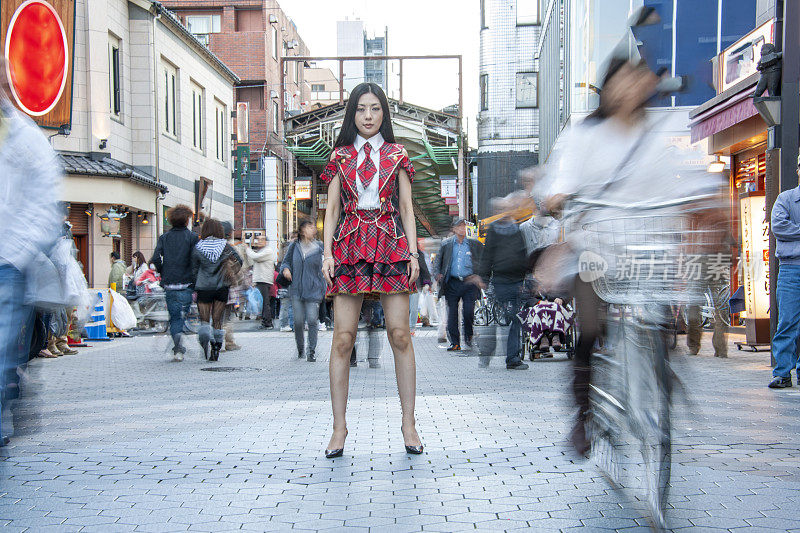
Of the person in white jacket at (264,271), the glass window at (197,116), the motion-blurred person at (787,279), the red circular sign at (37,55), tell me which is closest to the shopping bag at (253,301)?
the person in white jacket at (264,271)

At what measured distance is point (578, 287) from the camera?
11.7 ft

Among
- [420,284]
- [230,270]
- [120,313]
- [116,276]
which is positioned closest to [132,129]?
[116,276]

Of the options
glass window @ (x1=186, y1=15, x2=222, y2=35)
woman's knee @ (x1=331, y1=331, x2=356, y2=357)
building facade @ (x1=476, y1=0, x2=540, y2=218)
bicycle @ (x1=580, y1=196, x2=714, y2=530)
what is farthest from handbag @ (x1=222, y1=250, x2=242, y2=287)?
building facade @ (x1=476, y1=0, x2=540, y2=218)

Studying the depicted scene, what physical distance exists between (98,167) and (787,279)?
58.5 ft

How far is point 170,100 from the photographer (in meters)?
26.4

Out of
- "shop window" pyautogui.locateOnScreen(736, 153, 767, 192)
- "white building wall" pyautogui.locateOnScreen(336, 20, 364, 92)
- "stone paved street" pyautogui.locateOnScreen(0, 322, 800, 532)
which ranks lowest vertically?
"stone paved street" pyautogui.locateOnScreen(0, 322, 800, 532)

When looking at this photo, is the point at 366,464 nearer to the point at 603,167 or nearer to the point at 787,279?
the point at 603,167

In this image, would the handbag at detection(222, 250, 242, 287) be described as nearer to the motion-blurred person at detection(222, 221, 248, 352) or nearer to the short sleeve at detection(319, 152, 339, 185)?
the motion-blurred person at detection(222, 221, 248, 352)

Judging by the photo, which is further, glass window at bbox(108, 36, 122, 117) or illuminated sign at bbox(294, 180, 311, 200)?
illuminated sign at bbox(294, 180, 311, 200)

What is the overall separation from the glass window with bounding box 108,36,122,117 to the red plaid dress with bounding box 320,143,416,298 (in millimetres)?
20245

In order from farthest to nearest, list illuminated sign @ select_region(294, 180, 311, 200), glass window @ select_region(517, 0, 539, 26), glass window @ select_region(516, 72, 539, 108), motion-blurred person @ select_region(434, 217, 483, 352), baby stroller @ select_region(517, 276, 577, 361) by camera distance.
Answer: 1. glass window @ select_region(516, 72, 539, 108)
2. glass window @ select_region(517, 0, 539, 26)
3. illuminated sign @ select_region(294, 180, 311, 200)
4. motion-blurred person @ select_region(434, 217, 483, 352)
5. baby stroller @ select_region(517, 276, 577, 361)

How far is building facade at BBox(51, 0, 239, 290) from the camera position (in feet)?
67.6

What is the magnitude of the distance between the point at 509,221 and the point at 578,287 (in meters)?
6.02

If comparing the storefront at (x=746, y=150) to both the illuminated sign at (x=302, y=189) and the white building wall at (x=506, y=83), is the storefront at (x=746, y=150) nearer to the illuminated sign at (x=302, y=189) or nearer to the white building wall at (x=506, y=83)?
the illuminated sign at (x=302, y=189)
